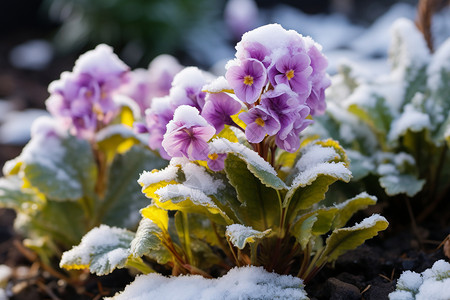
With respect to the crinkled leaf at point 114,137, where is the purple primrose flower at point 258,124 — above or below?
above

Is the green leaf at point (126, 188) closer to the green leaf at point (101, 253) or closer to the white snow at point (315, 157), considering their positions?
the green leaf at point (101, 253)

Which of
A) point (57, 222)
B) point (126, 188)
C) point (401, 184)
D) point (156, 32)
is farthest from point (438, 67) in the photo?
point (156, 32)

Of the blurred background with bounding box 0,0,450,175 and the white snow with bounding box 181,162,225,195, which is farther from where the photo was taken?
the blurred background with bounding box 0,0,450,175

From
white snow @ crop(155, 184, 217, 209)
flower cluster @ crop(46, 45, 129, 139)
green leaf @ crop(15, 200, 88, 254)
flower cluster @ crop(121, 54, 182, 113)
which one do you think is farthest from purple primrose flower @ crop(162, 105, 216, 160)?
flower cluster @ crop(121, 54, 182, 113)

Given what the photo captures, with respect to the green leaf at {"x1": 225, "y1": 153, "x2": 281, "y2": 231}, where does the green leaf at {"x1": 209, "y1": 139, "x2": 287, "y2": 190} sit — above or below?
above

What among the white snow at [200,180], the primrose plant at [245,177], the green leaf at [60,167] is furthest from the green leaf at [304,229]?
the green leaf at [60,167]

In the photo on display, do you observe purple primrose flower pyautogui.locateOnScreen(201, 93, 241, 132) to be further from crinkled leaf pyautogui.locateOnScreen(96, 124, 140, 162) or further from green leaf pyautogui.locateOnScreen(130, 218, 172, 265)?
crinkled leaf pyautogui.locateOnScreen(96, 124, 140, 162)
